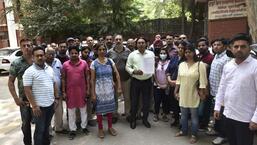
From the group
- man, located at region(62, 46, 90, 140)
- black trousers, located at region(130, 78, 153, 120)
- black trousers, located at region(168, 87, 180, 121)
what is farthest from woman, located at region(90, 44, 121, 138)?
black trousers, located at region(168, 87, 180, 121)

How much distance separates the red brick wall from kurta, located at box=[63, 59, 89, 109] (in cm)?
744

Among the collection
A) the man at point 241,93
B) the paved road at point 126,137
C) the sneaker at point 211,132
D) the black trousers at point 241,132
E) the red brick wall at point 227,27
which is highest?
the red brick wall at point 227,27

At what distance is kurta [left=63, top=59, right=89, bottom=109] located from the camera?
6539mm

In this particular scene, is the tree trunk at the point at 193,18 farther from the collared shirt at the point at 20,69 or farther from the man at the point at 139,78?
the collared shirt at the point at 20,69

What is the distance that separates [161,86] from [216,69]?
1.68m

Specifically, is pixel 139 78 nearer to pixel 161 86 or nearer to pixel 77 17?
pixel 161 86

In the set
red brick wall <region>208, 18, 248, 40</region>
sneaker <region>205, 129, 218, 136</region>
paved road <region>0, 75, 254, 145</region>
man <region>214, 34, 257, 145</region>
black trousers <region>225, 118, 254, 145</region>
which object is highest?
red brick wall <region>208, 18, 248, 40</region>

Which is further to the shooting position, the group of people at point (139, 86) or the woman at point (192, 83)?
the woman at point (192, 83)

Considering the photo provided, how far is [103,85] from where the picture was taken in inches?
260

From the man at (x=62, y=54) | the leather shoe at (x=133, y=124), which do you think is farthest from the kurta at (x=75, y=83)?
the leather shoe at (x=133, y=124)

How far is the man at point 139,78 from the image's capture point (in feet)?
23.0

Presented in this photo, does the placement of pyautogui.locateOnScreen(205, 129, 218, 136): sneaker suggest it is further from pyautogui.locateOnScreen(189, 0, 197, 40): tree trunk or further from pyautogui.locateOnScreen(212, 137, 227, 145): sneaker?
pyautogui.locateOnScreen(189, 0, 197, 40): tree trunk

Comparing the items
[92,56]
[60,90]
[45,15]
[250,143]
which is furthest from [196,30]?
[250,143]

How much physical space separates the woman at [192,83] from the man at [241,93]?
6.14ft
